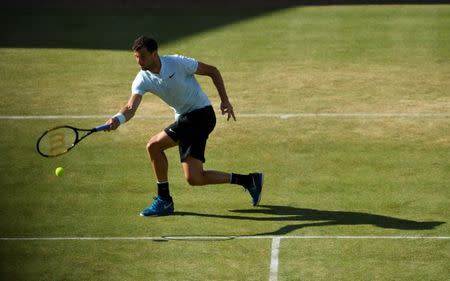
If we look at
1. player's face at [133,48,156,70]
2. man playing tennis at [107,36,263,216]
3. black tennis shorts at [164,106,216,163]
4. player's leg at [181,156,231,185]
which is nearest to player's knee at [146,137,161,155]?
man playing tennis at [107,36,263,216]

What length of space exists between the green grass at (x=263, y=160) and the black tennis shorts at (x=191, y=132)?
2.37 feet

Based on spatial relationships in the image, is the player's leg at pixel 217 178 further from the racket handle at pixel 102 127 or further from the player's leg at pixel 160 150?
the racket handle at pixel 102 127

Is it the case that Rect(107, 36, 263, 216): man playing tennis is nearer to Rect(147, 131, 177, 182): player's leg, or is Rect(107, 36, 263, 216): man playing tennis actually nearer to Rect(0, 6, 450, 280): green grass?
Rect(147, 131, 177, 182): player's leg

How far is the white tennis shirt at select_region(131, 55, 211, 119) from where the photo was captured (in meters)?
13.7

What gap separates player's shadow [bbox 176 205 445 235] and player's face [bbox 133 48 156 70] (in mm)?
1809

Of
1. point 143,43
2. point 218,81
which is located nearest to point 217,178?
point 218,81

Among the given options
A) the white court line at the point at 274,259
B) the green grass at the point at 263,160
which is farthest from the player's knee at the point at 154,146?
the white court line at the point at 274,259

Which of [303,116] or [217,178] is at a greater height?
[303,116]

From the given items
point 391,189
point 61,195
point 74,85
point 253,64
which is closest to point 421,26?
point 253,64

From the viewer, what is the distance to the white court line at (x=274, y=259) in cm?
1180

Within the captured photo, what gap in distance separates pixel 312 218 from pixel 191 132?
1.73 metres

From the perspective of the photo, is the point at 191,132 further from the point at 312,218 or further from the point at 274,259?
the point at 274,259

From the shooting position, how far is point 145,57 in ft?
43.9

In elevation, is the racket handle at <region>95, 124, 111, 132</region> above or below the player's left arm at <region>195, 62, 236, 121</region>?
below
